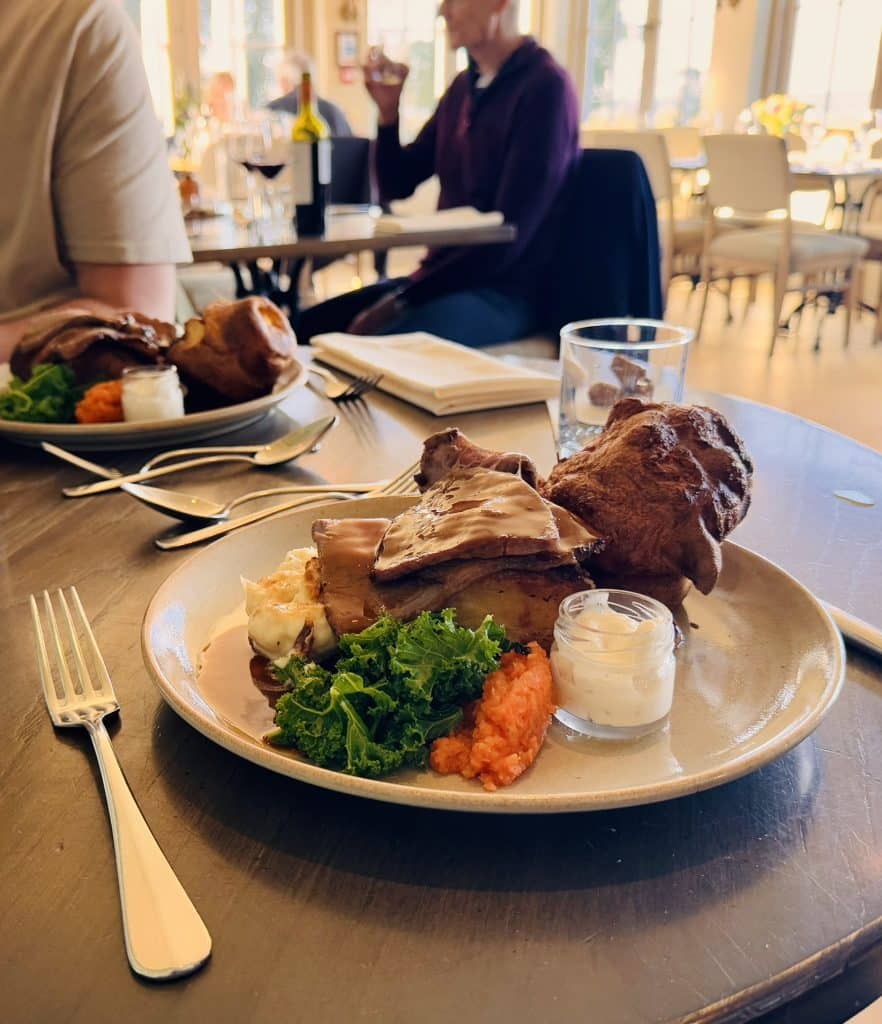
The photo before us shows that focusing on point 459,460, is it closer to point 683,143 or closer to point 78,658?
point 78,658

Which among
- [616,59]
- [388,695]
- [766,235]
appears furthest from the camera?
[616,59]

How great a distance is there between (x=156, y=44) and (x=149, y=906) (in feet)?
31.8

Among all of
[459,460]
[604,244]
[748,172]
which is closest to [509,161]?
[604,244]

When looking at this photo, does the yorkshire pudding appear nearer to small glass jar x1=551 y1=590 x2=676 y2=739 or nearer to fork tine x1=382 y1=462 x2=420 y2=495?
small glass jar x1=551 y1=590 x2=676 y2=739

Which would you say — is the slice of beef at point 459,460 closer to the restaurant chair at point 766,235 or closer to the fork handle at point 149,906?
the fork handle at point 149,906

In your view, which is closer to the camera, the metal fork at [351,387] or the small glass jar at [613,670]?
the small glass jar at [613,670]

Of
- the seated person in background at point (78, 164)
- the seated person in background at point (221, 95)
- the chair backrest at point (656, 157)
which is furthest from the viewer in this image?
the seated person in background at point (221, 95)

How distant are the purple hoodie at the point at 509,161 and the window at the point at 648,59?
21.2 ft

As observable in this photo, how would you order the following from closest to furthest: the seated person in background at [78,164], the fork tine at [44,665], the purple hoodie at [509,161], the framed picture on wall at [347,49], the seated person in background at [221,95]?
the fork tine at [44,665] → the seated person in background at [78,164] → the purple hoodie at [509,161] → the seated person in background at [221,95] → the framed picture on wall at [347,49]

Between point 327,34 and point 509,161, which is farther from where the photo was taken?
point 327,34

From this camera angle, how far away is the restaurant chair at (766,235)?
5793 mm

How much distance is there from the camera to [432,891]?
518 millimetres

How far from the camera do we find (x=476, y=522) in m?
0.66

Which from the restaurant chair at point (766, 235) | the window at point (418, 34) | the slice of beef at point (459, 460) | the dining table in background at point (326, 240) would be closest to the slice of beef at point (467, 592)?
the slice of beef at point (459, 460)
